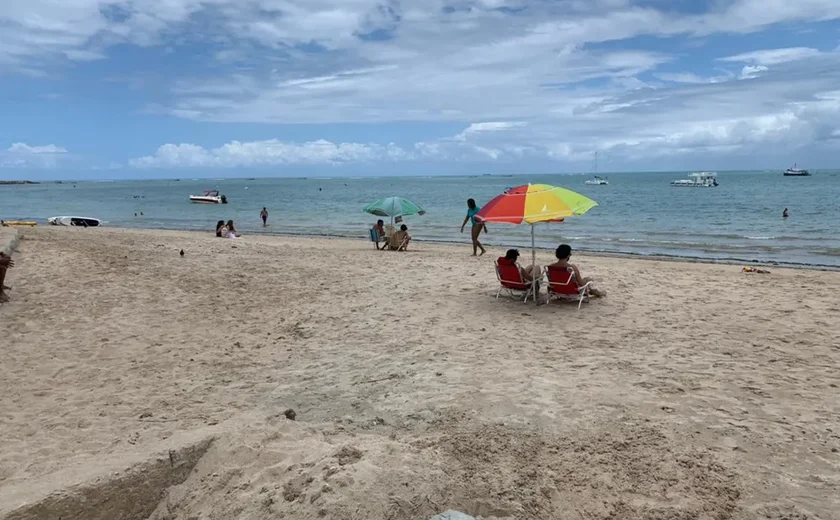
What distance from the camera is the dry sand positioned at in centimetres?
365

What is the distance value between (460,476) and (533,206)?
4769mm

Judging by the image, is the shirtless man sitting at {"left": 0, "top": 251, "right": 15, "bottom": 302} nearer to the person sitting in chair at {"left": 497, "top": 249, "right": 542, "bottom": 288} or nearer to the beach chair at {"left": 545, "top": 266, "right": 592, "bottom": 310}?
the person sitting in chair at {"left": 497, "top": 249, "right": 542, "bottom": 288}

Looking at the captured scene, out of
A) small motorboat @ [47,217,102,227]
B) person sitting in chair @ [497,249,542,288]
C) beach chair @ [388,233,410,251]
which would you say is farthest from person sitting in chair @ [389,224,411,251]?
small motorboat @ [47,217,102,227]

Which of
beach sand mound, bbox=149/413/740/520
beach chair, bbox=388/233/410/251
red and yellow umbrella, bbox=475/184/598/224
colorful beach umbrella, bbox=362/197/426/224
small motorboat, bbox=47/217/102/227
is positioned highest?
red and yellow umbrella, bbox=475/184/598/224

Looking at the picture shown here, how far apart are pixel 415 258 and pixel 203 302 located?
649 centimetres

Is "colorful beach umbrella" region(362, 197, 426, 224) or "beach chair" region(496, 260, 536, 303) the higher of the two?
"colorful beach umbrella" region(362, 197, 426, 224)

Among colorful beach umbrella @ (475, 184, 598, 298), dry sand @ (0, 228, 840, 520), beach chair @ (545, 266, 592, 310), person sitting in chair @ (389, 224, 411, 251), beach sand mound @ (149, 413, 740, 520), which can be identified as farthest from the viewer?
person sitting in chair @ (389, 224, 411, 251)

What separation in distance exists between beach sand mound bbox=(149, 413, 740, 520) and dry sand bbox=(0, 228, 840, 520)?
15 mm

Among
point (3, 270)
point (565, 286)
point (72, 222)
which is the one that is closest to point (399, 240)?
point (565, 286)

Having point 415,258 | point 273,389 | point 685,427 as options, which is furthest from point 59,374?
point 415,258

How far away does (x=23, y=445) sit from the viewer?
4480mm

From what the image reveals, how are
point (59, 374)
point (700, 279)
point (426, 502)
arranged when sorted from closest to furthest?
point (426, 502), point (59, 374), point (700, 279)

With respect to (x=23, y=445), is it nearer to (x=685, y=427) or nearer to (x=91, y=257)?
(x=685, y=427)

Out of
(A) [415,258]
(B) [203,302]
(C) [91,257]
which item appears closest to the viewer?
(B) [203,302]
